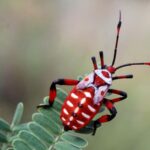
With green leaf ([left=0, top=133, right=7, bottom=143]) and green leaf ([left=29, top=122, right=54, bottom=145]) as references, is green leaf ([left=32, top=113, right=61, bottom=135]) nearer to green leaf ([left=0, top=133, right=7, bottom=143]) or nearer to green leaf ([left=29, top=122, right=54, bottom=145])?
green leaf ([left=29, top=122, right=54, bottom=145])

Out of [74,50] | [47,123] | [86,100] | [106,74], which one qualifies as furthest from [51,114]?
[74,50]

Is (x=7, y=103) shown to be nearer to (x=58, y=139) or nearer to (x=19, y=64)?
(x=19, y=64)

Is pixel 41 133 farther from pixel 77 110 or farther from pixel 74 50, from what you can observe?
pixel 74 50

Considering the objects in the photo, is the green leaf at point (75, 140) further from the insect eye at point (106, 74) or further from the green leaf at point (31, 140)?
the insect eye at point (106, 74)

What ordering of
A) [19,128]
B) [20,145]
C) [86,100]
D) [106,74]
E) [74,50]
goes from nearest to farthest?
[20,145]
[19,128]
[86,100]
[106,74]
[74,50]

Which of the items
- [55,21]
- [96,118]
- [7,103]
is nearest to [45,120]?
[96,118]

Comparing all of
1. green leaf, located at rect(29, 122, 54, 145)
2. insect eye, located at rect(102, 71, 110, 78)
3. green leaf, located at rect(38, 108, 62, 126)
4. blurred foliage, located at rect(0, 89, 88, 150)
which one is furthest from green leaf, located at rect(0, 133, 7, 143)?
insect eye, located at rect(102, 71, 110, 78)
